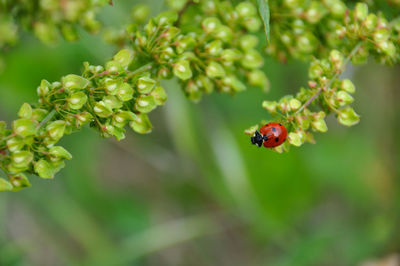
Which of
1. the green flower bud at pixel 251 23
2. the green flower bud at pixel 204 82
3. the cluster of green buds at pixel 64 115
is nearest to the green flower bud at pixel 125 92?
the cluster of green buds at pixel 64 115

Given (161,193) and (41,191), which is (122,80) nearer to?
(41,191)

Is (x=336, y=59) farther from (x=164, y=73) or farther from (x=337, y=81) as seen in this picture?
(x=164, y=73)

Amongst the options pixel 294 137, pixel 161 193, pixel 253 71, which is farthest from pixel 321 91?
pixel 161 193

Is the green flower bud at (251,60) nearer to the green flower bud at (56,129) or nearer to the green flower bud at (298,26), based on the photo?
the green flower bud at (298,26)

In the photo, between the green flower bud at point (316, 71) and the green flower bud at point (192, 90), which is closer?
the green flower bud at point (316, 71)

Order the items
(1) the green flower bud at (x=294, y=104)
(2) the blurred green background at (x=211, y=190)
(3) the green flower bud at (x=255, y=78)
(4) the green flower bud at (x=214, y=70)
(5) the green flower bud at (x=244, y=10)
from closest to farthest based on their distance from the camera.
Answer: (1) the green flower bud at (x=294, y=104) < (4) the green flower bud at (x=214, y=70) < (5) the green flower bud at (x=244, y=10) < (3) the green flower bud at (x=255, y=78) < (2) the blurred green background at (x=211, y=190)

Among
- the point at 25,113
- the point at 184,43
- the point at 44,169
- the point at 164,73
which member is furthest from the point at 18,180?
the point at 184,43

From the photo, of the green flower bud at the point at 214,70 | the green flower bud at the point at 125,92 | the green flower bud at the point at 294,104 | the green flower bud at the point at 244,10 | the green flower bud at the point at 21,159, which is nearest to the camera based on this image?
the green flower bud at the point at 21,159
